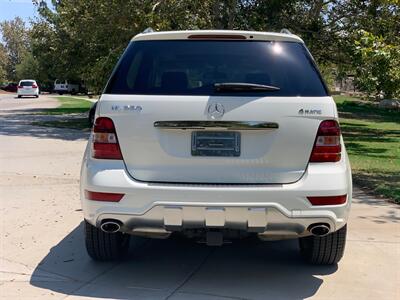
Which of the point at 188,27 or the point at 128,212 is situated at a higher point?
the point at 188,27

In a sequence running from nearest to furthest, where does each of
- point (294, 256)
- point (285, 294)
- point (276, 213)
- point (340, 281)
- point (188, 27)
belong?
point (276, 213)
point (285, 294)
point (340, 281)
point (294, 256)
point (188, 27)

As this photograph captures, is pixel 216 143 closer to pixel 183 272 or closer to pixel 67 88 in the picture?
pixel 183 272

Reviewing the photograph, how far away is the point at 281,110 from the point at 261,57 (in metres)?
0.55

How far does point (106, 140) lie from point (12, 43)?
11067cm

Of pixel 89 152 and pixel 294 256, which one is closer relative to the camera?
pixel 89 152

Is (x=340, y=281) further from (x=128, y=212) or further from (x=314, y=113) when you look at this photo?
(x=128, y=212)

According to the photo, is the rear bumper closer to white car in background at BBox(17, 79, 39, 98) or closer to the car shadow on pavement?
the car shadow on pavement

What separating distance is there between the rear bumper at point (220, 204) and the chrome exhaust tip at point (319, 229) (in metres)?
0.04

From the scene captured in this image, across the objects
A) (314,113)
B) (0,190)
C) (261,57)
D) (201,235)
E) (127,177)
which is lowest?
(0,190)

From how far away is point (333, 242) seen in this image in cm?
471

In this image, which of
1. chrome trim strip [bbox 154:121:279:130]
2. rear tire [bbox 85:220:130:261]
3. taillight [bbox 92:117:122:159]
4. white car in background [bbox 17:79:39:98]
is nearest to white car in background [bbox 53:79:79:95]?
white car in background [bbox 17:79:39:98]

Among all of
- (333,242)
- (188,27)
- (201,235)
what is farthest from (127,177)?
(188,27)

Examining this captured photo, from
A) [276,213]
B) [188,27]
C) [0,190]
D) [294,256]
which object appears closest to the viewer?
[276,213]

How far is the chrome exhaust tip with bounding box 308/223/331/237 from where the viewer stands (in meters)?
4.15
